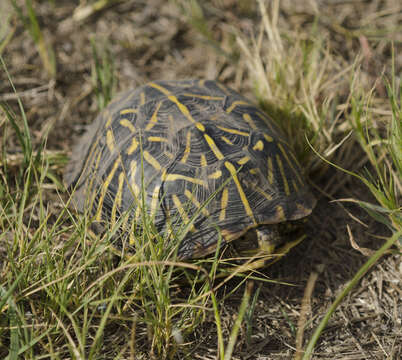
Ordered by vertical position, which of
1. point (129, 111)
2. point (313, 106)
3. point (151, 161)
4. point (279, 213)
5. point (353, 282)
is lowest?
point (279, 213)

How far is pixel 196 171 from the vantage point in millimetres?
1760

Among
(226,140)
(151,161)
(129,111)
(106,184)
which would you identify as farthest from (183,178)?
(129,111)

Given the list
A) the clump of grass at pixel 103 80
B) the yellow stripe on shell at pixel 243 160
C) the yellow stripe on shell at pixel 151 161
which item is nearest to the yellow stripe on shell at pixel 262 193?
the yellow stripe on shell at pixel 243 160

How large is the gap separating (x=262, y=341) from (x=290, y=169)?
765mm

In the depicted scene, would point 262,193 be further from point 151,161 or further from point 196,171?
point 151,161

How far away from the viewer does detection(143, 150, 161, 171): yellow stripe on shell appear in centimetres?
177

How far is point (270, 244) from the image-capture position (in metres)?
1.82

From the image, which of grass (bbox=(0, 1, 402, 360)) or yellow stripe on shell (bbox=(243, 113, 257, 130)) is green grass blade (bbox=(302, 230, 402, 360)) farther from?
yellow stripe on shell (bbox=(243, 113, 257, 130))

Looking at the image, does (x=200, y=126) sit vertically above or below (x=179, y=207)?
above

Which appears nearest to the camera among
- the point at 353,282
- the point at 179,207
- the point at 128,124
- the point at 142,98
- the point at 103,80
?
the point at 353,282

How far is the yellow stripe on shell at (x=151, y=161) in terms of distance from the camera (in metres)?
1.77

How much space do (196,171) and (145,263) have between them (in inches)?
22.4

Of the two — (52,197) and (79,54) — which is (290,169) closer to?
(52,197)

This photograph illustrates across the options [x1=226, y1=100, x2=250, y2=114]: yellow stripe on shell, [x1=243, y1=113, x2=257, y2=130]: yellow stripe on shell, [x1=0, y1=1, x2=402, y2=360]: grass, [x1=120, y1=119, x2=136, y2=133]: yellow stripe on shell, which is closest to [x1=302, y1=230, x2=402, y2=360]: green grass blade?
[x1=0, y1=1, x2=402, y2=360]: grass
